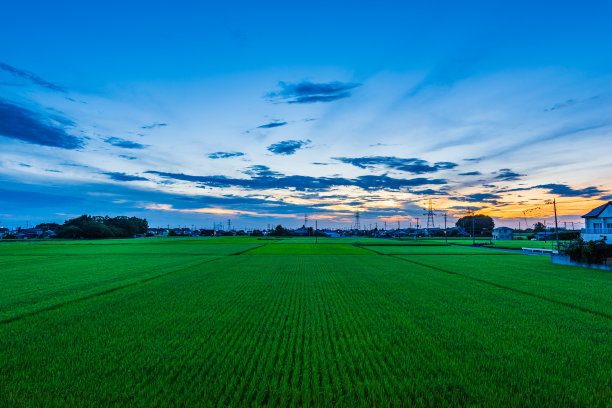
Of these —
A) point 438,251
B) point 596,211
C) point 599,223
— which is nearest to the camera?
point 599,223

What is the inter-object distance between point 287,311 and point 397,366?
560 cm

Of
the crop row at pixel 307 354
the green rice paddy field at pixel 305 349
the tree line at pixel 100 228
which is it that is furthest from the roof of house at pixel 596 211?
the tree line at pixel 100 228

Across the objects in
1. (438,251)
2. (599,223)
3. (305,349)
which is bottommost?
(438,251)

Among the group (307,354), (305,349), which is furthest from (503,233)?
(307,354)

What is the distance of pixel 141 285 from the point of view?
17.6m

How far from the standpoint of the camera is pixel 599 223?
34938mm

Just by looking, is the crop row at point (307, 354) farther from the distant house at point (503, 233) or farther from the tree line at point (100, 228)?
the tree line at point (100, 228)

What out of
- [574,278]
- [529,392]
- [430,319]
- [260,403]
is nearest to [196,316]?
[260,403]

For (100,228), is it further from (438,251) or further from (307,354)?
(307,354)

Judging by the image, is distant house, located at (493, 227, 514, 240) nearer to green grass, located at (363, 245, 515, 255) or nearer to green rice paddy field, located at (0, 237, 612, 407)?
green grass, located at (363, 245, 515, 255)

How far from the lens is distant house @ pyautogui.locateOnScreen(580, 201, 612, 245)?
33.7 m

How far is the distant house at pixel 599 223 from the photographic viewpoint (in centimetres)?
3372

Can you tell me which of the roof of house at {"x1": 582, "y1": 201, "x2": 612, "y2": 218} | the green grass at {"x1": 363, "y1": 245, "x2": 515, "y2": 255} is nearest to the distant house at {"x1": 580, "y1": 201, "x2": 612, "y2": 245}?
the roof of house at {"x1": 582, "y1": 201, "x2": 612, "y2": 218}

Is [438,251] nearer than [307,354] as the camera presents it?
No
